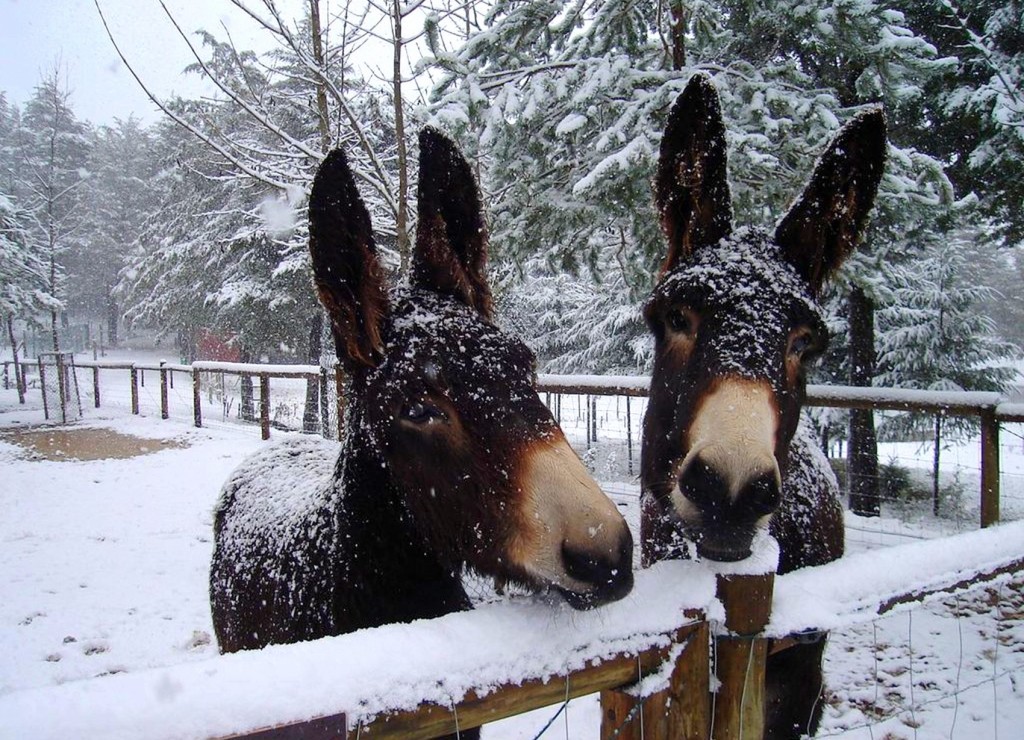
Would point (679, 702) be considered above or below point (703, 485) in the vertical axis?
below

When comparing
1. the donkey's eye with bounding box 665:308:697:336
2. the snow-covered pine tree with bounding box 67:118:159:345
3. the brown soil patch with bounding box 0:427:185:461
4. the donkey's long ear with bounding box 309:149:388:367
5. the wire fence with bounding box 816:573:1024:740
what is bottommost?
the wire fence with bounding box 816:573:1024:740

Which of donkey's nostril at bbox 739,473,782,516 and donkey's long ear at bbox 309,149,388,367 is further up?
donkey's long ear at bbox 309,149,388,367

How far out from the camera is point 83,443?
1210 cm

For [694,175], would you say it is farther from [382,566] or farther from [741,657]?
[382,566]

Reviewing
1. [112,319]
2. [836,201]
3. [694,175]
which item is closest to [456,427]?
[694,175]

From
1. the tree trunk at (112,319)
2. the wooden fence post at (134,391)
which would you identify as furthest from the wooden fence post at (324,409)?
the tree trunk at (112,319)

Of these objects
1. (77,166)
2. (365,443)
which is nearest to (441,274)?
(365,443)

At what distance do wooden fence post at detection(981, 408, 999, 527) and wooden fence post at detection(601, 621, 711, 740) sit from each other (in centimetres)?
472

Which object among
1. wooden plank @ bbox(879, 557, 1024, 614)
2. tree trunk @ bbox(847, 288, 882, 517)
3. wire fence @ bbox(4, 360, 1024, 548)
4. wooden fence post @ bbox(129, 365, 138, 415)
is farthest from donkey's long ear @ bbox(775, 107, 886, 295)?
wooden fence post @ bbox(129, 365, 138, 415)

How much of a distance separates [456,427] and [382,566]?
56 cm

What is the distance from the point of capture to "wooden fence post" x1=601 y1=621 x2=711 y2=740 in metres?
1.24

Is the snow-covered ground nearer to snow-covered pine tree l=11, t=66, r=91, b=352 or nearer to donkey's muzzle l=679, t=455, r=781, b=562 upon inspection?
donkey's muzzle l=679, t=455, r=781, b=562

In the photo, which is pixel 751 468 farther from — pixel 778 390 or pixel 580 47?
pixel 580 47

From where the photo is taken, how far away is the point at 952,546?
5.63 feet
